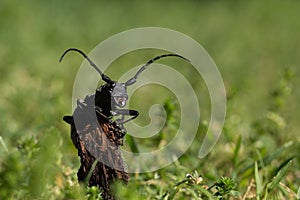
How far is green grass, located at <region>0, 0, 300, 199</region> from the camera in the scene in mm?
3248

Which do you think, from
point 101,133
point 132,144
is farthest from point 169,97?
point 101,133

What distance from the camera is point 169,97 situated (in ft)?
15.4

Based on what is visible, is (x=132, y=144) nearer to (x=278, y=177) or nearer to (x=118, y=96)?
(x=278, y=177)

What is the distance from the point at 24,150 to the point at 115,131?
0.61 metres

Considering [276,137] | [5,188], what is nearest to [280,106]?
[276,137]

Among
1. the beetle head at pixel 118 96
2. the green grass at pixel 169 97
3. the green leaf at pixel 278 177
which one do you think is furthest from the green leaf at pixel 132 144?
the beetle head at pixel 118 96

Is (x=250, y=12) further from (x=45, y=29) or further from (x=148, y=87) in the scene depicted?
(x=148, y=87)

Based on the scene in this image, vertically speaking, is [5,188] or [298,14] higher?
[298,14]

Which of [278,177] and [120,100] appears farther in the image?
[278,177]

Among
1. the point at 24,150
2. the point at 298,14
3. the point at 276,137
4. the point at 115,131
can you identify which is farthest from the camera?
the point at 298,14

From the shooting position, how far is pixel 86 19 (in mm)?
10141

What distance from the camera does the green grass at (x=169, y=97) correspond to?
10.7ft

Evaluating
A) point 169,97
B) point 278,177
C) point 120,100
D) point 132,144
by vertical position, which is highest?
point 169,97

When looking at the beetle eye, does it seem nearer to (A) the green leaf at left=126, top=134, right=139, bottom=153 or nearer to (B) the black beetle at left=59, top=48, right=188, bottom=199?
(B) the black beetle at left=59, top=48, right=188, bottom=199
